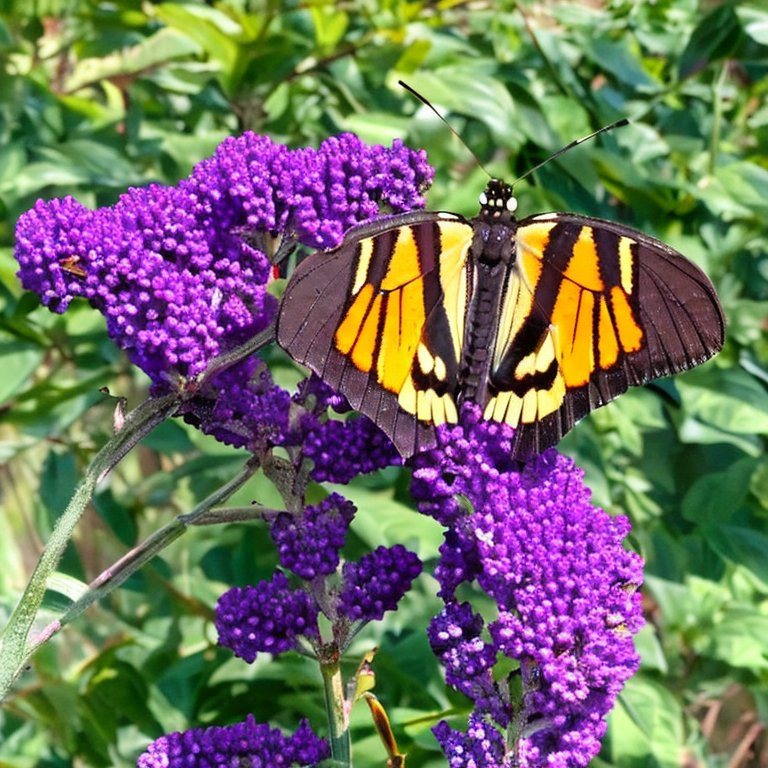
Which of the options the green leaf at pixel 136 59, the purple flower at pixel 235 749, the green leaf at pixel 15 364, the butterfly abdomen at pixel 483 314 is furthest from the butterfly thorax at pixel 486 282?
the green leaf at pixel 136 59

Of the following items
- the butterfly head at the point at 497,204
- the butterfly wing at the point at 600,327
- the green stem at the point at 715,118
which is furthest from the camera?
the green stem at the point at 715,118

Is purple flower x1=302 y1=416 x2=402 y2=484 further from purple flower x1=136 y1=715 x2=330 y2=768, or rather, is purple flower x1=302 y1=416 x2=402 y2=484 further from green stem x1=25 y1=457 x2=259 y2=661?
purple flower x1=136 y1=715 x2=330 y2=768

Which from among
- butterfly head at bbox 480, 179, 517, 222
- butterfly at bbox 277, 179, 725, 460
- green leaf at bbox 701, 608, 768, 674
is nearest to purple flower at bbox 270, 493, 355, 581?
butterfly at bbox 277, 179, 725, 460

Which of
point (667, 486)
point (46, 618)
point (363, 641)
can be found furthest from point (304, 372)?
point (46, 618)

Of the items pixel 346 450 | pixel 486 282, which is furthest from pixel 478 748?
pixel 486 282

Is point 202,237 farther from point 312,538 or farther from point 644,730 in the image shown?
point 644,730

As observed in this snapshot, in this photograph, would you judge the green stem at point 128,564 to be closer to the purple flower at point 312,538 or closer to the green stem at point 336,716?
the purple flower at point 312,538

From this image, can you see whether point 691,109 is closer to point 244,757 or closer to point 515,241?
point 515,241

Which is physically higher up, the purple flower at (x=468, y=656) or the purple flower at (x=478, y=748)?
the purple flower at (x=468, y=656)
